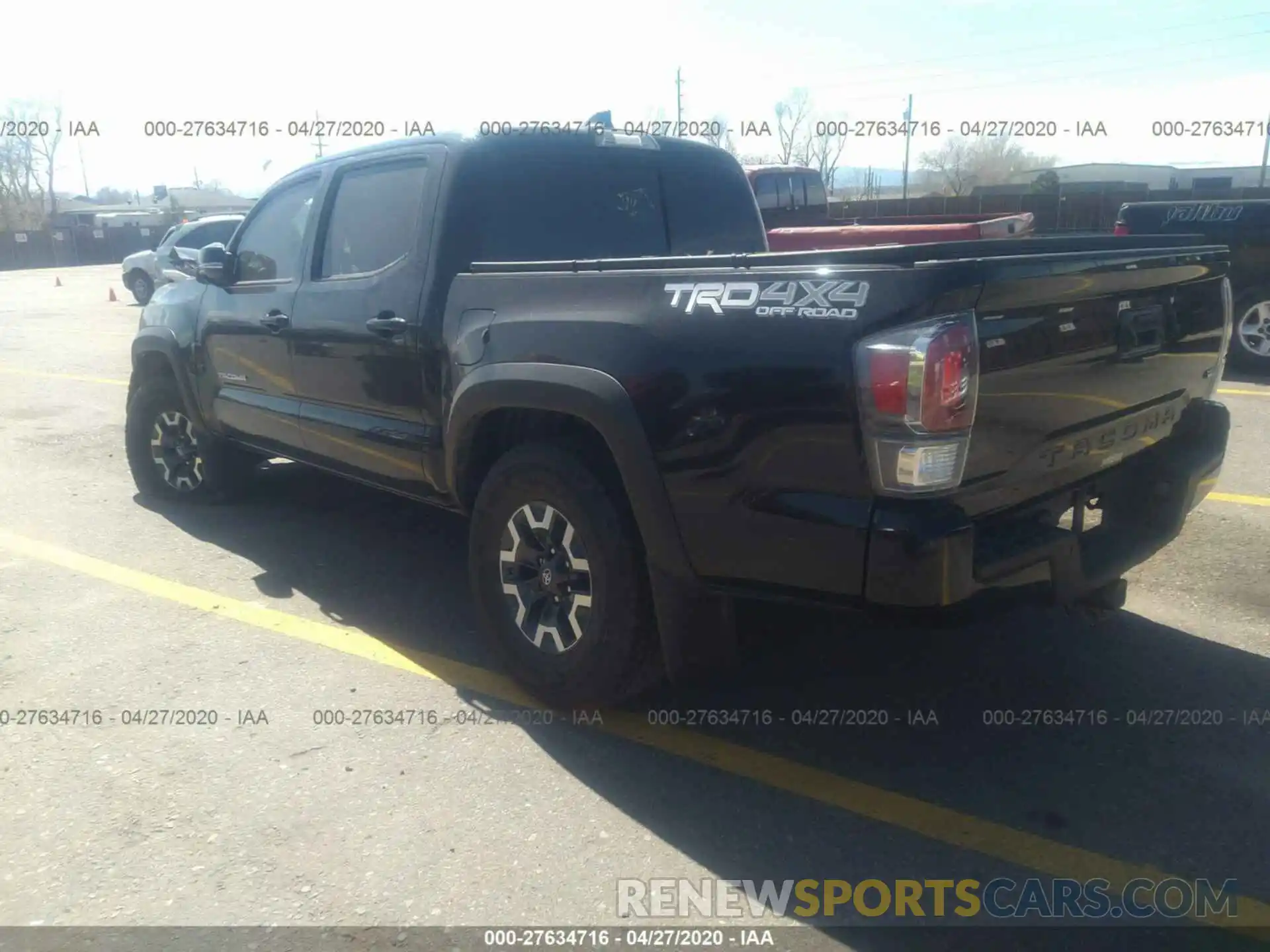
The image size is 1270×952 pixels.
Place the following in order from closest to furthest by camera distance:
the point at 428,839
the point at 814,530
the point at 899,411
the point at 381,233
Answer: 1. the point at 899,411
2. the point at 814,530
3. the point at 428,839
4. the point at 381,233

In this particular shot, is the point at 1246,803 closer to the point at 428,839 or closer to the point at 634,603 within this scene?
the point at 634,603

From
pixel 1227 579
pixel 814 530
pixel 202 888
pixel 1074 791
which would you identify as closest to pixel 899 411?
pixel 814 530

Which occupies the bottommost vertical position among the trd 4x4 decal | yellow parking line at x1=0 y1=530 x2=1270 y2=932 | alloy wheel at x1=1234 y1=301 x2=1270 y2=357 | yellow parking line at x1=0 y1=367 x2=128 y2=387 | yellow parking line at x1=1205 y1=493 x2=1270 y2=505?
yellow parking line at x1=0 y1=530 x2=1270 y2=932

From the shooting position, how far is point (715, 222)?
4.96 metres

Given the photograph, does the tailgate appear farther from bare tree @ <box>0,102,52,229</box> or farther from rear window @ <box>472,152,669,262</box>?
bare tree @ <box>0,102,52,229</box>

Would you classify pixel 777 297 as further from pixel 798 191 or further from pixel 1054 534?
pixel 798 191

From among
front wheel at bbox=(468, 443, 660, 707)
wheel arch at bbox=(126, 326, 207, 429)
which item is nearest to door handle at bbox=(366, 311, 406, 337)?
front wheel at bbox=(468, 443, 660, 707)

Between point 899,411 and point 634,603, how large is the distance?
1146 mm

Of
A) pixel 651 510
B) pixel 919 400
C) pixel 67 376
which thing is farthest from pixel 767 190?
pixel 919 400

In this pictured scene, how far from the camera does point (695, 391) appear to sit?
302 centimetres

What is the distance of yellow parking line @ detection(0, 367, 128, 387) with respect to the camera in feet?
37.1

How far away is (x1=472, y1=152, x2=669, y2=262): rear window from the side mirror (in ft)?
6.40

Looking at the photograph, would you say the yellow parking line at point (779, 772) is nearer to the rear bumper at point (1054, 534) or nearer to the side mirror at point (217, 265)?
the rear bumper at point (1054, 534)

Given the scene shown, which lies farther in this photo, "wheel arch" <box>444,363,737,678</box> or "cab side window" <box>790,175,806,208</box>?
"cab side window" <box>790,175,806,208</box>
